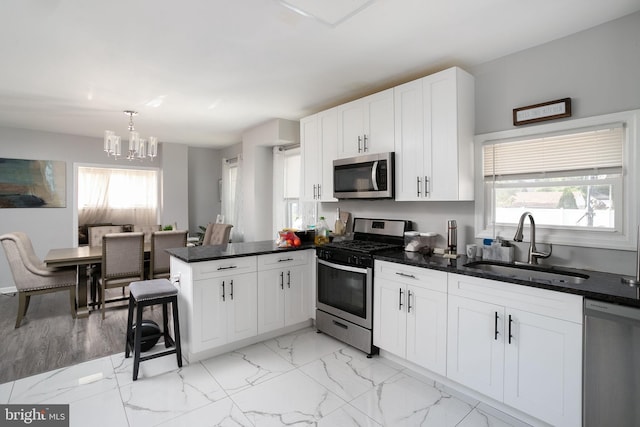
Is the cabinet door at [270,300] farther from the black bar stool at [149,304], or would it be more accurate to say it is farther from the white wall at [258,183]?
the white wall at [258,183]

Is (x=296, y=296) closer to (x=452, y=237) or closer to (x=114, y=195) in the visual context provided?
(x=452, y=237)

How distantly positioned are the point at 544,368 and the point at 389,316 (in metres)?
1.05

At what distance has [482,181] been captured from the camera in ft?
8.54

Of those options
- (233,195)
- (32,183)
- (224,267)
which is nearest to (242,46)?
(224,267)

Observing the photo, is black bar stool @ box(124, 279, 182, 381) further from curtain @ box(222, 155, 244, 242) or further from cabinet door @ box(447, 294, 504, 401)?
curtain @ box(222, 155, 244, 242)

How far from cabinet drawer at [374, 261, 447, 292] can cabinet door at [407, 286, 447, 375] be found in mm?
42

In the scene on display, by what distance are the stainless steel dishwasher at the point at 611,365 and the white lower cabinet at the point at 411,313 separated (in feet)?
2.56

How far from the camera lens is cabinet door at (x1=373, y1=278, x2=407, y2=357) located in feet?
8.17

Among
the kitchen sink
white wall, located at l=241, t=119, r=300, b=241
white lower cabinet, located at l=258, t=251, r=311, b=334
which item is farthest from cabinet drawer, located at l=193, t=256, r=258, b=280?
white wall, located at l=241, t=119, r=300, b=241

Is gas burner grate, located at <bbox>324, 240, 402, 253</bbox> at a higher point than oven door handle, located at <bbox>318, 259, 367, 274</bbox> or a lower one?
higher

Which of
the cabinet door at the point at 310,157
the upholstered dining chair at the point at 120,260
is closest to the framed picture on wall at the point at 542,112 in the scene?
the cabinet door at the point at 310,157

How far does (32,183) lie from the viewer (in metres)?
5.00

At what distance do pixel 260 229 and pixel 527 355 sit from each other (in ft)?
12.3

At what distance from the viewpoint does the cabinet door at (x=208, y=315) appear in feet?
8.43
